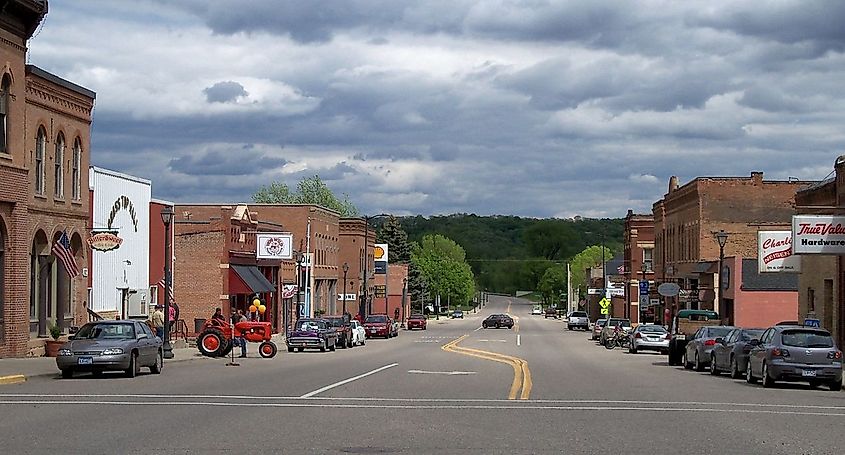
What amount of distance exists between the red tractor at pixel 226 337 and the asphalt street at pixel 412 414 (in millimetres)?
9839

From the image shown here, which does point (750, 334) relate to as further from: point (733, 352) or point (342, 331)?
point (342, 331)

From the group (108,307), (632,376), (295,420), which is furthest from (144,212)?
(295,420)

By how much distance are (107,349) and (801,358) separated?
633 inches

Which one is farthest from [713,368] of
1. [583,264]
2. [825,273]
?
[583,264]

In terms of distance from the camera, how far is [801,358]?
2775 centimetres

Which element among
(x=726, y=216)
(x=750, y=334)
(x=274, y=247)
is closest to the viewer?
(x=750, y=334)

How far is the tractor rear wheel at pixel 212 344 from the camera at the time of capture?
136 ft

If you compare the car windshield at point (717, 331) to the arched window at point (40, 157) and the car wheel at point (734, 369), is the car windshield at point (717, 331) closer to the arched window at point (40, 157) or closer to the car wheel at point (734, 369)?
the car wheel at point (734, 369)

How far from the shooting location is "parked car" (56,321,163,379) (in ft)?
89.4

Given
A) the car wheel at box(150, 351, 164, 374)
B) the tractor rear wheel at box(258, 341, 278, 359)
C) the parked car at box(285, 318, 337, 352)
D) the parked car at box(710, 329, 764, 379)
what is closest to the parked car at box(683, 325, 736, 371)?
the parked car at box(710, 329, 764, 379)

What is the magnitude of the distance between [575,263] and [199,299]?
122 m

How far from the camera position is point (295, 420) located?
17.7m

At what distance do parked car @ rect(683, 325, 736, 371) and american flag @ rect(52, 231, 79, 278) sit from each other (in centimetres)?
1981

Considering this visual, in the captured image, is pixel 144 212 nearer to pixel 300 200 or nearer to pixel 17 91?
pixel 17 91
